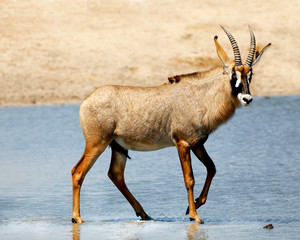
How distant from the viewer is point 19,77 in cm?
3438

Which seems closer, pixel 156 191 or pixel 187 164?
pixel 187 164

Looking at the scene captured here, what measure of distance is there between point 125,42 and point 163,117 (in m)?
33.3

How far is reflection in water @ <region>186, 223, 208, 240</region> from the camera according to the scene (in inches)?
311

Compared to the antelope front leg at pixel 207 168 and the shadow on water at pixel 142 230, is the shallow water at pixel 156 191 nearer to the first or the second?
the shadow on water at pixel 142 230

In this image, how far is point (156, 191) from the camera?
11.3 meters

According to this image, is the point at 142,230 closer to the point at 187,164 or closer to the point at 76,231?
the point at 76,231

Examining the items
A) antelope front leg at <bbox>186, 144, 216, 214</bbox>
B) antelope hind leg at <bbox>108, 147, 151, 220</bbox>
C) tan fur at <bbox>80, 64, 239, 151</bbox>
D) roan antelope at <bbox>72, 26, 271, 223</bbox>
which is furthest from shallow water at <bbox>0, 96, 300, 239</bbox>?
tan fur at <bbox>80, 64, 239, 151</bbox>

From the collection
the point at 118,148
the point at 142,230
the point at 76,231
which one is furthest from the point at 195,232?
the point at 118,148

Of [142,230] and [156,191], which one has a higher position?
[142,230]

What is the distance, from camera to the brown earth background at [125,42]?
113 ft

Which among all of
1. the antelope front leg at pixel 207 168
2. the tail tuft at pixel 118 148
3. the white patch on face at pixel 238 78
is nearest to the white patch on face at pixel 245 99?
the white patch on face at pixel 238 78

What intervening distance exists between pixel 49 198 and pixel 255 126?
11569 mm

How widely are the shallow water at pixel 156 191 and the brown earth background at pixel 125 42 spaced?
1448 centimetres

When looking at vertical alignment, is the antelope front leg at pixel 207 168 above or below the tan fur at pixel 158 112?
below
